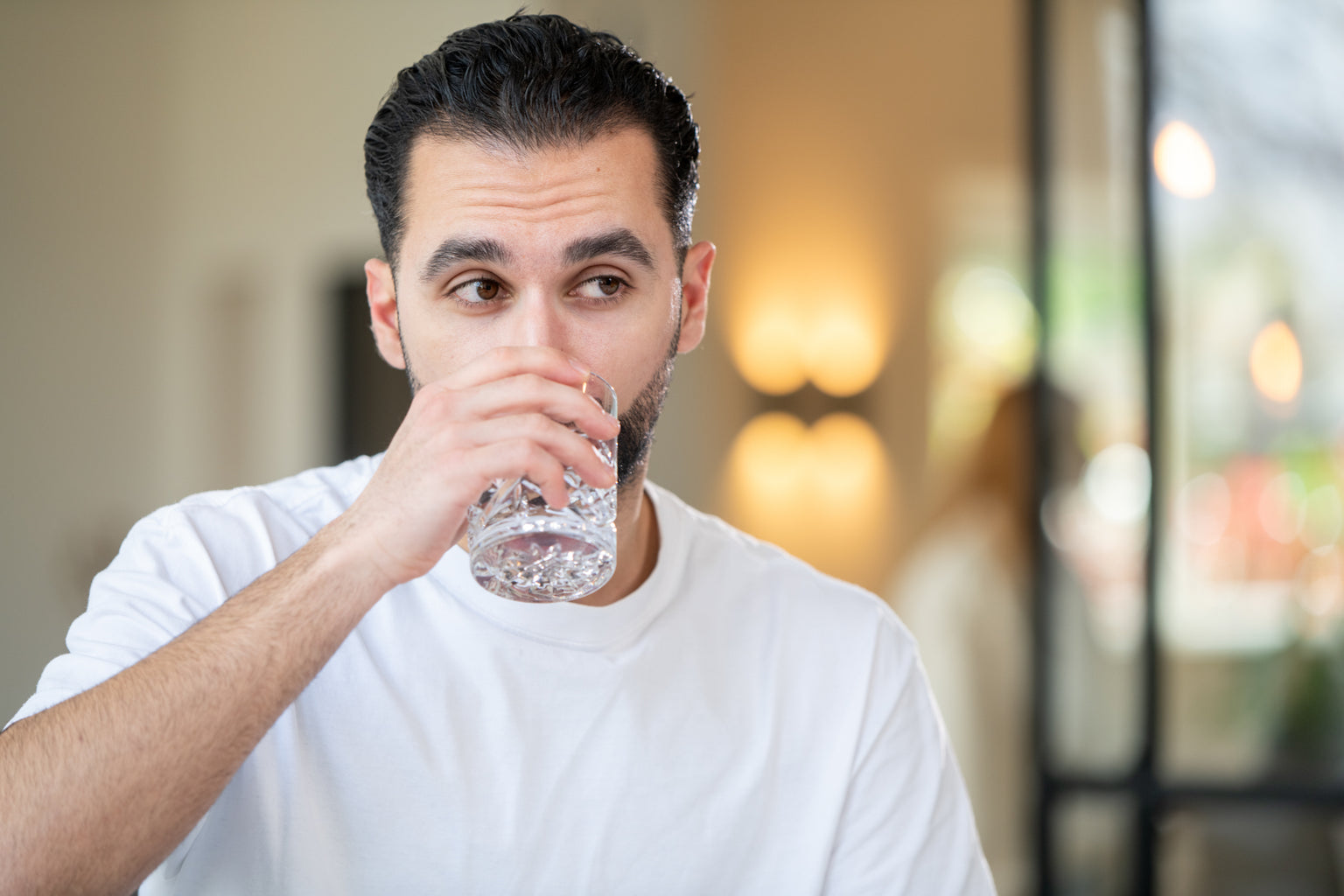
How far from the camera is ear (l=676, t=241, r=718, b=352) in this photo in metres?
1.51

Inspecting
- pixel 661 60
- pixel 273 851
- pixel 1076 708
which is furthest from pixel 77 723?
pixel 661 60

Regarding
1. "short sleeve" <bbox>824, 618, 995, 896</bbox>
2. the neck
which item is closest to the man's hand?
the neck

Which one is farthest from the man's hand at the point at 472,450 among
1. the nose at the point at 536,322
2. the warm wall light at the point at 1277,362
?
the warm wall light at the point at 1277,362

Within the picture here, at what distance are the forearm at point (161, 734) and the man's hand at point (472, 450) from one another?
43 millimetres

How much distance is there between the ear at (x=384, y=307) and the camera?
1393mm

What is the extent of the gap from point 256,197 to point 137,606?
3.77 m

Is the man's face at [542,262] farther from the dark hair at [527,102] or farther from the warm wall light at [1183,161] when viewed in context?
the warm wall light at [1183,161]

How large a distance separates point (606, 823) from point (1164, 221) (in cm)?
288

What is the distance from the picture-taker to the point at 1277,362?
11.0ft

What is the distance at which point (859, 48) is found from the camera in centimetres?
495

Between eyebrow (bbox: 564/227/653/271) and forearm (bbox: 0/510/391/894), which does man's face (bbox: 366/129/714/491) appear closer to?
eyebrow (bbox: 564/227/653/271)

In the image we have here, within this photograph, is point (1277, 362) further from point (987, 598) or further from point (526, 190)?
point (526, 190)

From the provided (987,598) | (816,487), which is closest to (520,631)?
(987,598)

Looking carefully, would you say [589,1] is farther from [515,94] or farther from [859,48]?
[515,94]
